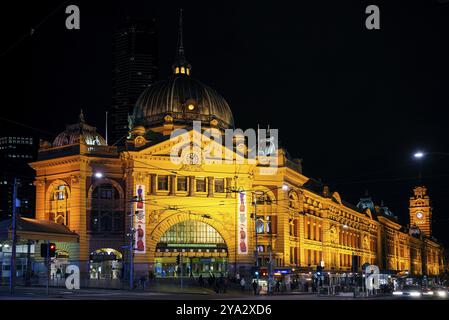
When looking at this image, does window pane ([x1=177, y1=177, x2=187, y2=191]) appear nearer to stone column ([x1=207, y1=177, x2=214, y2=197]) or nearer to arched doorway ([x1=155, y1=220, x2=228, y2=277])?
stone column ([x1=207, y1=177, x2=214, y2=197])

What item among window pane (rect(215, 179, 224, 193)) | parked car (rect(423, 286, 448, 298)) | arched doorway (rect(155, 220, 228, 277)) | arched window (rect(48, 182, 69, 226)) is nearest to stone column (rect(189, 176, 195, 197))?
window pane (rect(215, 179, 224, 193))

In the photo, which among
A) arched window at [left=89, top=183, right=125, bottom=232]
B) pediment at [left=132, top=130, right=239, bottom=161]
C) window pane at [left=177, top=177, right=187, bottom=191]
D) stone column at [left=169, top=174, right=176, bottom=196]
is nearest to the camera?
arched window at [left=89, top=183, right=125, bottom=232]

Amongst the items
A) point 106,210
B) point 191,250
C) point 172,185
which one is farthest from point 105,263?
point 172,185

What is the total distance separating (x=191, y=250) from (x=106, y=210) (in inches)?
452

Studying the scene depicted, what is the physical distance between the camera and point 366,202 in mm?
188625

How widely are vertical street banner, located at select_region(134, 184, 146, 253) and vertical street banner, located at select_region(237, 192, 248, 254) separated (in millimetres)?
12259

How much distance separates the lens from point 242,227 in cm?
9081

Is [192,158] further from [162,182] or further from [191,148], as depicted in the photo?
[162,182]

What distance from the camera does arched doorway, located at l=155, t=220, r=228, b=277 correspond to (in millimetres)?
88562

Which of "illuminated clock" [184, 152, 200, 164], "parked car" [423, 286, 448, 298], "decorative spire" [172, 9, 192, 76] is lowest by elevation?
"parked car" [423, 286, 448, 298]
